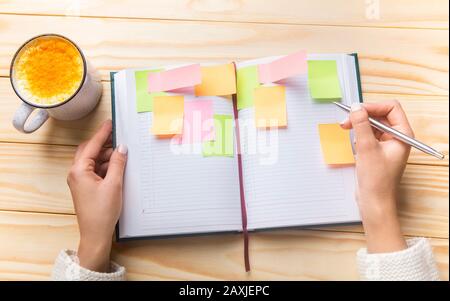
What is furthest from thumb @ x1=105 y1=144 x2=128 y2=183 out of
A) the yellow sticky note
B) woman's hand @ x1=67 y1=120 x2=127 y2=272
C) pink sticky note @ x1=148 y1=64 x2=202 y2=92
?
the yellow sticky note

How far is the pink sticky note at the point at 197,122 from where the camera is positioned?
27.1 inches

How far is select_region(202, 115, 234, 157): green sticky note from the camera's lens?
26.9 inches

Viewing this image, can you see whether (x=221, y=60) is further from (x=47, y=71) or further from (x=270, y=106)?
(x=47, y=71)

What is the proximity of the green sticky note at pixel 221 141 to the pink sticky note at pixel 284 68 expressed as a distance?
0.09 meters

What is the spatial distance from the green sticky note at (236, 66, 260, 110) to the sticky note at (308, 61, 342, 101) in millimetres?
90

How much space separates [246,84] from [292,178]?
0.17 m

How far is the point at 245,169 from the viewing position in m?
0.69

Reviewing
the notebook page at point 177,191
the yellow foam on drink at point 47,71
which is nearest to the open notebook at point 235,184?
the notebook page at point 177,191

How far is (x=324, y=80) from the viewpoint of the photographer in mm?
708

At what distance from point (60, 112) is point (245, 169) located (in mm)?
305

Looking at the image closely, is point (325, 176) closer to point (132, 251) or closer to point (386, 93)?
point (386, 93)

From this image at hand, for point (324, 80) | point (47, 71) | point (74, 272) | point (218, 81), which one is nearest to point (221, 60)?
point (218, 81)

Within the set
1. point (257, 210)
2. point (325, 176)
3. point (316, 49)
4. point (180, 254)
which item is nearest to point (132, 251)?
point (180, 254)

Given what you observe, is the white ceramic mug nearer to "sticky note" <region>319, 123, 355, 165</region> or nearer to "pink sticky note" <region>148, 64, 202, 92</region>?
"pink sticky note" <region>148, 64, 202, 92</region>
